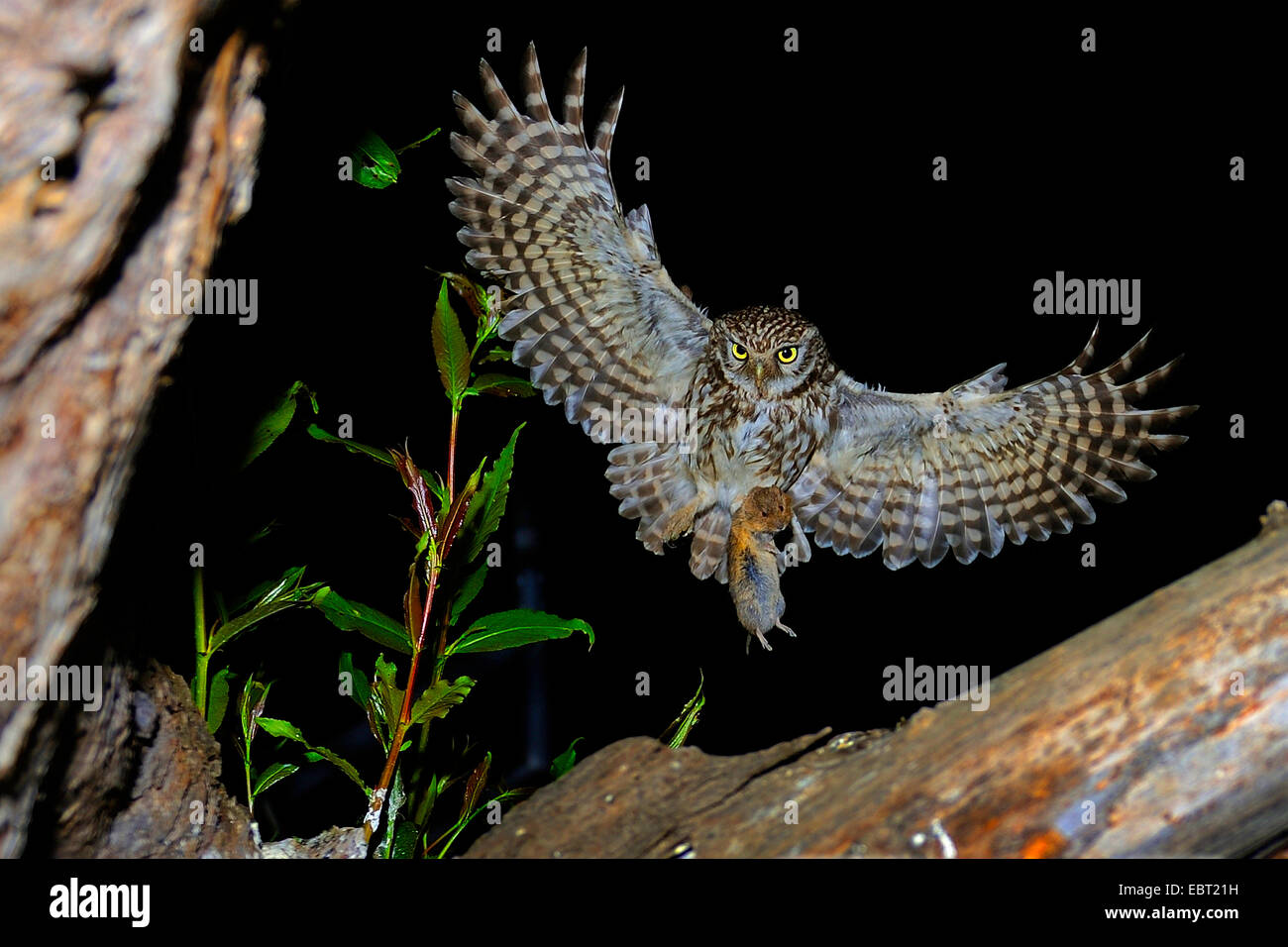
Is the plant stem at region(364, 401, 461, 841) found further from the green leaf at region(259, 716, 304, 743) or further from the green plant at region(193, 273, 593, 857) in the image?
the green leaf at region(259, 716, 304, 743)

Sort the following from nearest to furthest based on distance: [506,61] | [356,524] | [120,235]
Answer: [120,235], [506,61], [356,524]

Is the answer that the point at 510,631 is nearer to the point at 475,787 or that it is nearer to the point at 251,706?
the point at 475,787

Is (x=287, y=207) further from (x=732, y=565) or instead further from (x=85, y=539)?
(x=732, y=565)

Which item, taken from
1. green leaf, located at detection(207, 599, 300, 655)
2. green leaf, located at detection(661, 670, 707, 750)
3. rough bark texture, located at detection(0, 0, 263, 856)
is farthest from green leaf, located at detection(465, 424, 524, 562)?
rough bark texture, located at detection(0, 0, 263, 856)

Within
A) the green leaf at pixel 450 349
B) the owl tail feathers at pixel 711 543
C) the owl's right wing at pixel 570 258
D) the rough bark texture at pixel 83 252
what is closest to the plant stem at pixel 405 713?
the green leaf at pixel 450 349

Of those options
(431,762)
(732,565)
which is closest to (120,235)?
(431,762)

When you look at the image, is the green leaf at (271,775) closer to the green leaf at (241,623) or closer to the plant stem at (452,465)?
the green leaf at (241,623)

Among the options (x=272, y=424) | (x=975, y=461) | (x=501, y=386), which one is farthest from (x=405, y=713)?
(x=975, y=461)
